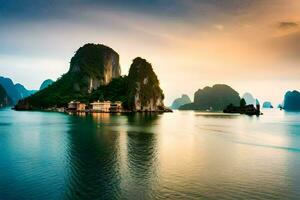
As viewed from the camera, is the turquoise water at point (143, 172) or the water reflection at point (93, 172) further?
the turquoise water at point (143, 172)

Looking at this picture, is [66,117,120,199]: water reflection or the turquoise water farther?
the turquoise water

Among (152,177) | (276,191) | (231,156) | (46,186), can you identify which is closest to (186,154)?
(231,156)

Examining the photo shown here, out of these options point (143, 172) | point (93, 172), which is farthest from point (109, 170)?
point (143, 172)

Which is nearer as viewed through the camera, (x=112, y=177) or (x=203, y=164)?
(x=112, y=177)

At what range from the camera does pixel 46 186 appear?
100ft

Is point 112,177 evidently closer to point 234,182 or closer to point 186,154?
point 234,182

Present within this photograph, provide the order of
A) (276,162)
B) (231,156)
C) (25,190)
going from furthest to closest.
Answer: (231,156) → (276,162) → (25,190)

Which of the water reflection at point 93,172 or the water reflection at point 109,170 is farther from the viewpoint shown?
the water reflection at point 109,170

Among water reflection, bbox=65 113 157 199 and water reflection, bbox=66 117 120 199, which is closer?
water reflection, bbox=66 117 120 199

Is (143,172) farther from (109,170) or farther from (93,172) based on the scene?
(93,172)

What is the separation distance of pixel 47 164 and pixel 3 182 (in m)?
9.23

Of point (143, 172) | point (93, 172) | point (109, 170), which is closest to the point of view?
point (93, 172)

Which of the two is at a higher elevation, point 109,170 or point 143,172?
point 109,170

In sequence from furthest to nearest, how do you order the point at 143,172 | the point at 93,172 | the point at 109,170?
the point at 109,170 → the point at 143,172 → the point at 93,172
